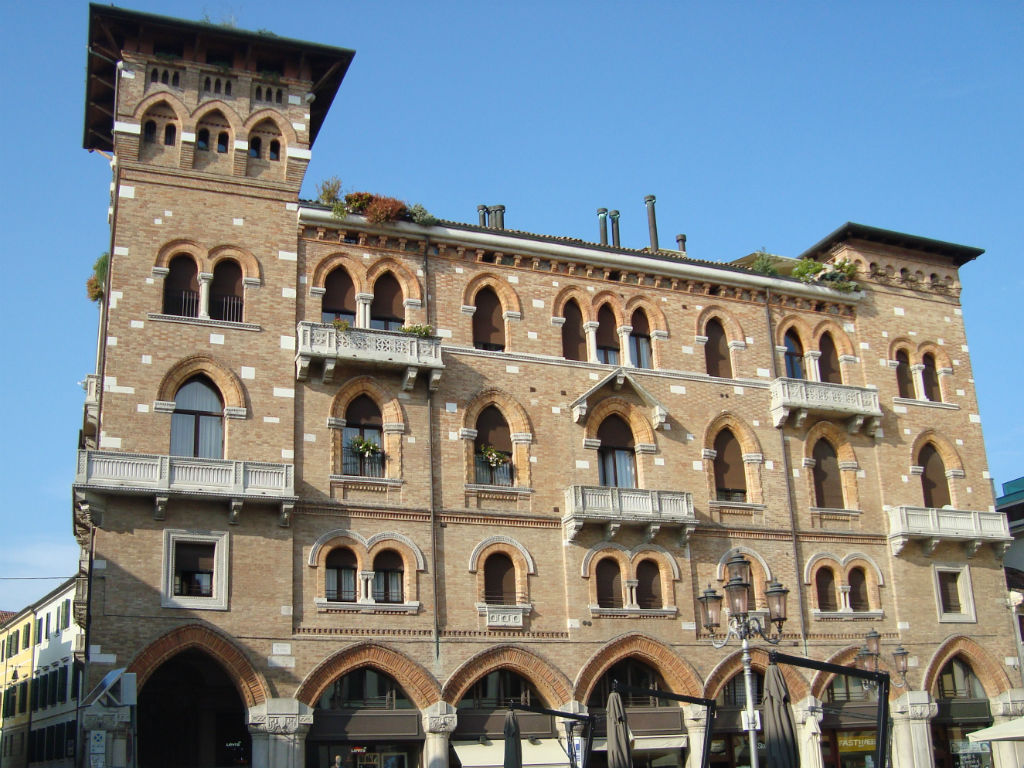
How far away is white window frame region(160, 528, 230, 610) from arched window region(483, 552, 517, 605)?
6130 millimetres

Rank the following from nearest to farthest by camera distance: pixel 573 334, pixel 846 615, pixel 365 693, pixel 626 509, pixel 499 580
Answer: pixel 365 693, pixel 499 580, pixel 626 509, pixel 573 334, pixel 846 615

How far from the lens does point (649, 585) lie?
28359mm

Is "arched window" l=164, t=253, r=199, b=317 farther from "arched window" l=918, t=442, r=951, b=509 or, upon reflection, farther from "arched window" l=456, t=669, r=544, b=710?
"arched window" l=918, t=442, r=951, b=509

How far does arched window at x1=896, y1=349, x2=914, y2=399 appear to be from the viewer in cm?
3397

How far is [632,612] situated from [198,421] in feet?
37.1

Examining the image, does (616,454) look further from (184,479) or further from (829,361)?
(184,479)

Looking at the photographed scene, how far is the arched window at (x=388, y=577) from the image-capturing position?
25.7 m

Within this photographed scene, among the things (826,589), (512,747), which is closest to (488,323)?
(512,747)

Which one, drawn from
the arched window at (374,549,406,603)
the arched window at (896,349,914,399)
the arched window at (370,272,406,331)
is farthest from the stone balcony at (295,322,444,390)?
the arched window at (896,349,914,399)

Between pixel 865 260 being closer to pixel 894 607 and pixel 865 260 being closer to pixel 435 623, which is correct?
pixel 894 607

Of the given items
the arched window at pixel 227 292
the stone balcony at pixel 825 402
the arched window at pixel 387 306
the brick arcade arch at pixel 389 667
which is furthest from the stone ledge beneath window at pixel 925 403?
the arched window at pixel 227 292

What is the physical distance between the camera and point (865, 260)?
34500 millimetres

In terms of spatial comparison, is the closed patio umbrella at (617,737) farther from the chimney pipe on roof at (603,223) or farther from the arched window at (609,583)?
the chimney pipe on roof at (603,223)

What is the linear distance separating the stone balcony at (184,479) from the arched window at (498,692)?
6.08 m
